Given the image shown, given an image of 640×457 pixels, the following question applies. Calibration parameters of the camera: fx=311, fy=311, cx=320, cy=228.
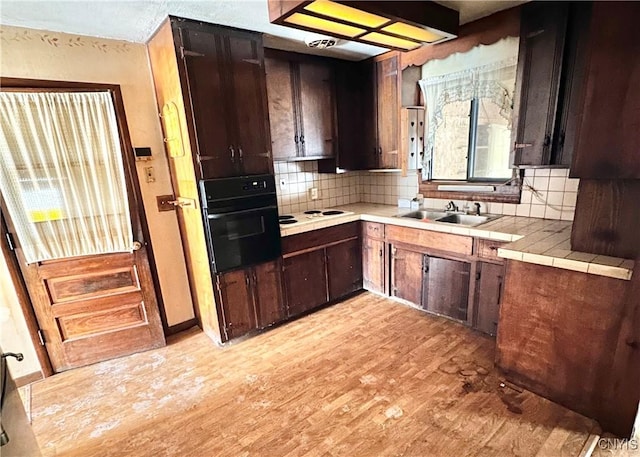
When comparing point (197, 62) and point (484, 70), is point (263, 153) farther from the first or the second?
point (484, 70)

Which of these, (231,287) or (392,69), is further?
(392,69)

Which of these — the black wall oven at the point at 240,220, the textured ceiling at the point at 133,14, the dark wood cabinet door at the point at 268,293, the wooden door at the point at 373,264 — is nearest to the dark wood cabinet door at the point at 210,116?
the black wall oven at the point at 240,220

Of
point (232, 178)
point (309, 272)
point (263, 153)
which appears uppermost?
point (263, 153)

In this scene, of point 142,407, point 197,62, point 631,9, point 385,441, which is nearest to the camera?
point 631,9

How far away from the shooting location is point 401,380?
2.06 meters

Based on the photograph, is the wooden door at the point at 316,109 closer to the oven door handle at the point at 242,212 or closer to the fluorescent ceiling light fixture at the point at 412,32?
the oven door handle at the point at 242,212

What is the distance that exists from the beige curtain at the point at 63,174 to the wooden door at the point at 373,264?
215cm

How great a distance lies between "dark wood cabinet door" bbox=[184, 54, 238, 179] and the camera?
2.14 meters

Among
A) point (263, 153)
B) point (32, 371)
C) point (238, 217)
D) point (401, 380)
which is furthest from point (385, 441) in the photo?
point (32, 371)

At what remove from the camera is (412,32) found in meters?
2.18

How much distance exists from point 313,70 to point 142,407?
2995mm

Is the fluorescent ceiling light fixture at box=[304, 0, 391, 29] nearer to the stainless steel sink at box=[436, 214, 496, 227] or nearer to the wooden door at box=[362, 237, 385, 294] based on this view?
the stainless steel sink at box=[436, 214, 496, 227]

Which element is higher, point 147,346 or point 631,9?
Answer: point 631,9

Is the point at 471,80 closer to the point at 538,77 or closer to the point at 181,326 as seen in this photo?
the point at 538,77
